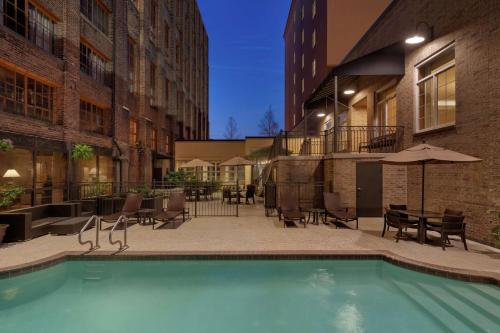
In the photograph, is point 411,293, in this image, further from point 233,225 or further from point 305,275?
point 233,225

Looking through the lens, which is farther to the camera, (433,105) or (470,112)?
(433,105)

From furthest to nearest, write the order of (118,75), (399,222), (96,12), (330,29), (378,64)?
1. (330,29)
2. (118,75)
3. (96,12)
4. (378,64)
5. (399,222)

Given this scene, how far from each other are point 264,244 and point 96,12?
53.9 ft

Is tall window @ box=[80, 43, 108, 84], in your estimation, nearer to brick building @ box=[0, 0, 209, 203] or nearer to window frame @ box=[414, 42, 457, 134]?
brick building @ box=[0, 0, 209, 203]

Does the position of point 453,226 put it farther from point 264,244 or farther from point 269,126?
point 269,126

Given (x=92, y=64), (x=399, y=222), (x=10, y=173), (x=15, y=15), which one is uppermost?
(x=15, y=15)

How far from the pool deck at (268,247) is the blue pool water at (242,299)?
274 millimetres

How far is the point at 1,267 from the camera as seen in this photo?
5.61 metres

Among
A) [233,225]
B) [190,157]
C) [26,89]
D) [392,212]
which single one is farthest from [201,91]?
[392,212]

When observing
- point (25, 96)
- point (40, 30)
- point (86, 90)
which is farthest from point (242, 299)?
point (86, 90)

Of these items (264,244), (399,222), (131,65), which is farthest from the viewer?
(131,65)

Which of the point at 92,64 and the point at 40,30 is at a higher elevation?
the point at 40,30

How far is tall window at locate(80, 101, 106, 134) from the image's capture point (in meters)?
14.9

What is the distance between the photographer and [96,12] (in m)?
16.0
